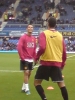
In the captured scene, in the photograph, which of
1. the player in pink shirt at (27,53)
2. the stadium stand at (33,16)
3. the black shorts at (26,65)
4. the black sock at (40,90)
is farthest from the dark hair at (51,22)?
the stadium stand at (33,16)

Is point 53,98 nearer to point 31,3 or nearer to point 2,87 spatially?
point 2,87

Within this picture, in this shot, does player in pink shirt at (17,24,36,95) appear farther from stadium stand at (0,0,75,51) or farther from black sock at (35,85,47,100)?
stadium stand at (0,0,75,51)

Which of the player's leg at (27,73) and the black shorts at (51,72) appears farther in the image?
the player's leg at (27,73)

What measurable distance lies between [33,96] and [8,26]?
36.1 metres

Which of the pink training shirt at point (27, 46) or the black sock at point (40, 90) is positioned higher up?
the pink training shirt at point (27, 46)

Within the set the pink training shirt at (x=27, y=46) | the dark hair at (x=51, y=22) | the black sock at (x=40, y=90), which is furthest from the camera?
the pink training shirt at (x=27, y=46)

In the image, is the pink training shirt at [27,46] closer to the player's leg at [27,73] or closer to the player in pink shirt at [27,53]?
the player in pink shirt at [27,53]

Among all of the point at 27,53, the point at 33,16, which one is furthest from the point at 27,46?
the point at 33,16

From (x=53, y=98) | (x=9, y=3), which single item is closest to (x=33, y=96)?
(x=53, y=98)

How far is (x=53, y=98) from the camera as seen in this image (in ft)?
30.5

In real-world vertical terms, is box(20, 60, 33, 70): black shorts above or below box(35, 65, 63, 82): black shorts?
below

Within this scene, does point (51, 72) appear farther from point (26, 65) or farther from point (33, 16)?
point (33, 16)

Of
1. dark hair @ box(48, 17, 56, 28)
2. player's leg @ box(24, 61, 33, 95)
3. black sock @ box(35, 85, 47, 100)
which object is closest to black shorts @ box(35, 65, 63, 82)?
black sock @ box(35, 85, 47, 100)

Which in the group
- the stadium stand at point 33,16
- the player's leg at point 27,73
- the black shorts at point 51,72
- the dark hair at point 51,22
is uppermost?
the dark hair at point 51,22
